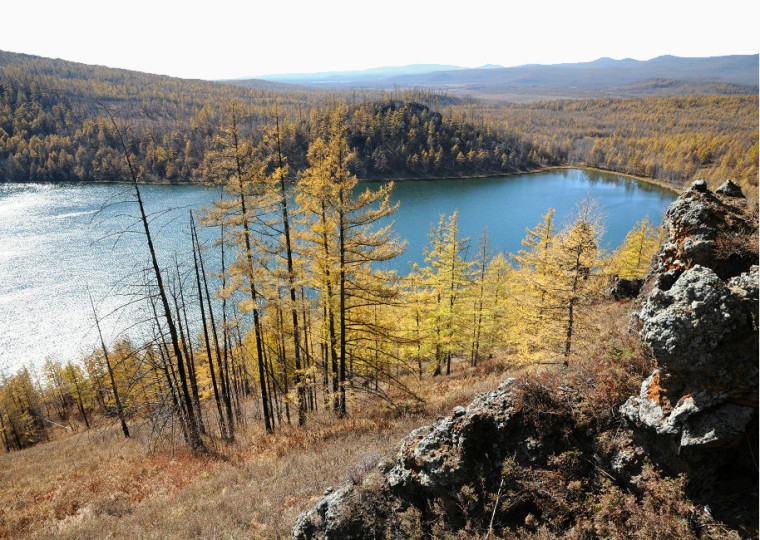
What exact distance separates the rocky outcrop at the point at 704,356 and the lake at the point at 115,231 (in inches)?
480

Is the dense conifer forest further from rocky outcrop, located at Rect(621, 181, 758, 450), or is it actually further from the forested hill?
the forested hill

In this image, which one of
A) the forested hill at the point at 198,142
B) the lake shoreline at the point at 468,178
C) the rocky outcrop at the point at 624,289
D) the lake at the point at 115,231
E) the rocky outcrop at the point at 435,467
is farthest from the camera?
the forested hill at the point at 198,142

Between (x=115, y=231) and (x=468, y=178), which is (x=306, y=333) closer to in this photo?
(x=115, y=231)

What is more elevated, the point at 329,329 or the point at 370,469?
the point at 370,469

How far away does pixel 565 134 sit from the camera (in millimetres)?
195750

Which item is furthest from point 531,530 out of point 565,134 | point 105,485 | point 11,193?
point 565,134

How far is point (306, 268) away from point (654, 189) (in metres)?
123

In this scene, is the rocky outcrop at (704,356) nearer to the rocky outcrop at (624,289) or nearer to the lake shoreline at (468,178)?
the rocky outcrop at (624,289)

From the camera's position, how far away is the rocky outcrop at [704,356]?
446 cm

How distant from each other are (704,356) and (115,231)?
57.0 m

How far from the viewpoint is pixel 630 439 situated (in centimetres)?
554

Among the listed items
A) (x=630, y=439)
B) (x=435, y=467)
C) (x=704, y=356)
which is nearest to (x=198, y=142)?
(x=435, y=467)

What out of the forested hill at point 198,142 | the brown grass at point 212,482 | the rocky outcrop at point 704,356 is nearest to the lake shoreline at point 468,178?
the forested hill at point 198,142

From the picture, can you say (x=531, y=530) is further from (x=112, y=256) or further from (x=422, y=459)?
(x=112, y=256)
